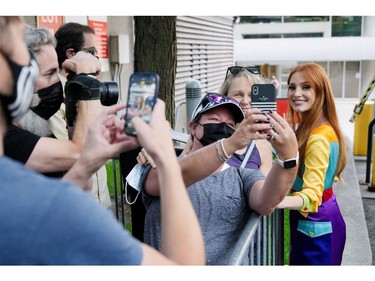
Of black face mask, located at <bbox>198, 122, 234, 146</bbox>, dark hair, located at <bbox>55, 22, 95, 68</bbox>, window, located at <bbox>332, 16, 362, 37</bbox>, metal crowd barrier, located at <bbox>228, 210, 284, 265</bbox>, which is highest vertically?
window, located at <bbox>332, 16, 362, 37</bbox>

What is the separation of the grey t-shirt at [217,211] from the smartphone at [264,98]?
37 cm

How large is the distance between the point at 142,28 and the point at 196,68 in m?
7.18

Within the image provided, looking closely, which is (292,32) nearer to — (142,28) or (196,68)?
(196,68)

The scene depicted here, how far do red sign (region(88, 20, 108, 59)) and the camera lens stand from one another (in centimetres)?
546

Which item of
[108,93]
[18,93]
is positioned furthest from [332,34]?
[18,93]

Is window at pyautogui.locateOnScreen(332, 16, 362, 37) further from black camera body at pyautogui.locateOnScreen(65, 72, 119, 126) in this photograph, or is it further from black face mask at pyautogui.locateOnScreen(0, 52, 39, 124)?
black face mask at pyautogui.locateOnScreen(0, 52, 39, 124)

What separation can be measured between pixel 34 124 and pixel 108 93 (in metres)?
0.57

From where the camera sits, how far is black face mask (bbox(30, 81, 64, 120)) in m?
2.50

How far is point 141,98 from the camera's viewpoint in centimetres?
144

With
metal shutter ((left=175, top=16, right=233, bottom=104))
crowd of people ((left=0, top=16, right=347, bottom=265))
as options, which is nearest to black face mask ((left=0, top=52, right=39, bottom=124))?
crowd of people ((left=0, top=16, right=347, bottom=265))

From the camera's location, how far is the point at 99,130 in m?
1.51

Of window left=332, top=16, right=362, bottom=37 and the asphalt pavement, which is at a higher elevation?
window left=332, top=16, right=362, bottom=37

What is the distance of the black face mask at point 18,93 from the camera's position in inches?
48.2

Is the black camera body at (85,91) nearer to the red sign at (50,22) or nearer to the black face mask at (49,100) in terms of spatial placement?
the black face mask at (49,100)
